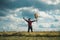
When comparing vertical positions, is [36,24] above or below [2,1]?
below

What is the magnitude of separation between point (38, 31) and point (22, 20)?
389 mm

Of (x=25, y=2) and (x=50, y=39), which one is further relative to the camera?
(x=25, y=2)

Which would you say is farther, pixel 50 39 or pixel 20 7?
pixel 20 7

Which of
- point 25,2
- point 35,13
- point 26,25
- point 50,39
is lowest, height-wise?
point 50,39

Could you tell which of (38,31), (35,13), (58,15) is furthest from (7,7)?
(58,15)

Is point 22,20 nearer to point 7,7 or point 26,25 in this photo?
point 26,25

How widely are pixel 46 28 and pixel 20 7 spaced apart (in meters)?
0.68

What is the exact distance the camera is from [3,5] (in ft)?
11.2

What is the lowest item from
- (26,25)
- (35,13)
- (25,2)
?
(26,25)

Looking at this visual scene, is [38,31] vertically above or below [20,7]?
below

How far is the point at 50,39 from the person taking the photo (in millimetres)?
2951

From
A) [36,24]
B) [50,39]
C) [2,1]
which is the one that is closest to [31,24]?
[36,24]

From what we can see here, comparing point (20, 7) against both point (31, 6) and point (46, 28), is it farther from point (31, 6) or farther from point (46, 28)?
point (46, 28)

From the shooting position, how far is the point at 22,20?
3312mm
